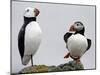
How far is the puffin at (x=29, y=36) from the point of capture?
6.49 ft

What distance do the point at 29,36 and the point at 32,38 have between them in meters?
0.03

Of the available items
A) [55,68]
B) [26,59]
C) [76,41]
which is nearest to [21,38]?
[26,59]

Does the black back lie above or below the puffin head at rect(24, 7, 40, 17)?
below

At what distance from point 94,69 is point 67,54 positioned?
0.35 meters

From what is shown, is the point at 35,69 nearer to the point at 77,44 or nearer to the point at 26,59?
the point at 26,59

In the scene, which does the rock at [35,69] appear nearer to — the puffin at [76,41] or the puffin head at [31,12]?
the puffin at [76,41]

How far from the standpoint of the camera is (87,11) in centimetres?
221

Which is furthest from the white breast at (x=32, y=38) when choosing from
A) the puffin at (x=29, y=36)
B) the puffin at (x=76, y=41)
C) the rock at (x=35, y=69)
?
the puffin at (x=76, y=41)

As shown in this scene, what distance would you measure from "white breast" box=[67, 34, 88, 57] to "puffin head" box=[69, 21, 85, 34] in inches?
2.0

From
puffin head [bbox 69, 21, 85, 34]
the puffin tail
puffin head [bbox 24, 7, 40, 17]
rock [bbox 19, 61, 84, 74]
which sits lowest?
rock [bbox 19, 61, 84, 74]

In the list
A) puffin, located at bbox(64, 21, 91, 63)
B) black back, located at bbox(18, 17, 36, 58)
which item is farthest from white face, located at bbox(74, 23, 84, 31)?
black back, located at bbox(18, 17, 36, 58)

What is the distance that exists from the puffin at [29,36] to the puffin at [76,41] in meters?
0.31

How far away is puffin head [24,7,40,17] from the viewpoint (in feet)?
6.52

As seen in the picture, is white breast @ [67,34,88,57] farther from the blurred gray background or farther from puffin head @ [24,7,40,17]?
puffin head @ [24,7,40,17]
